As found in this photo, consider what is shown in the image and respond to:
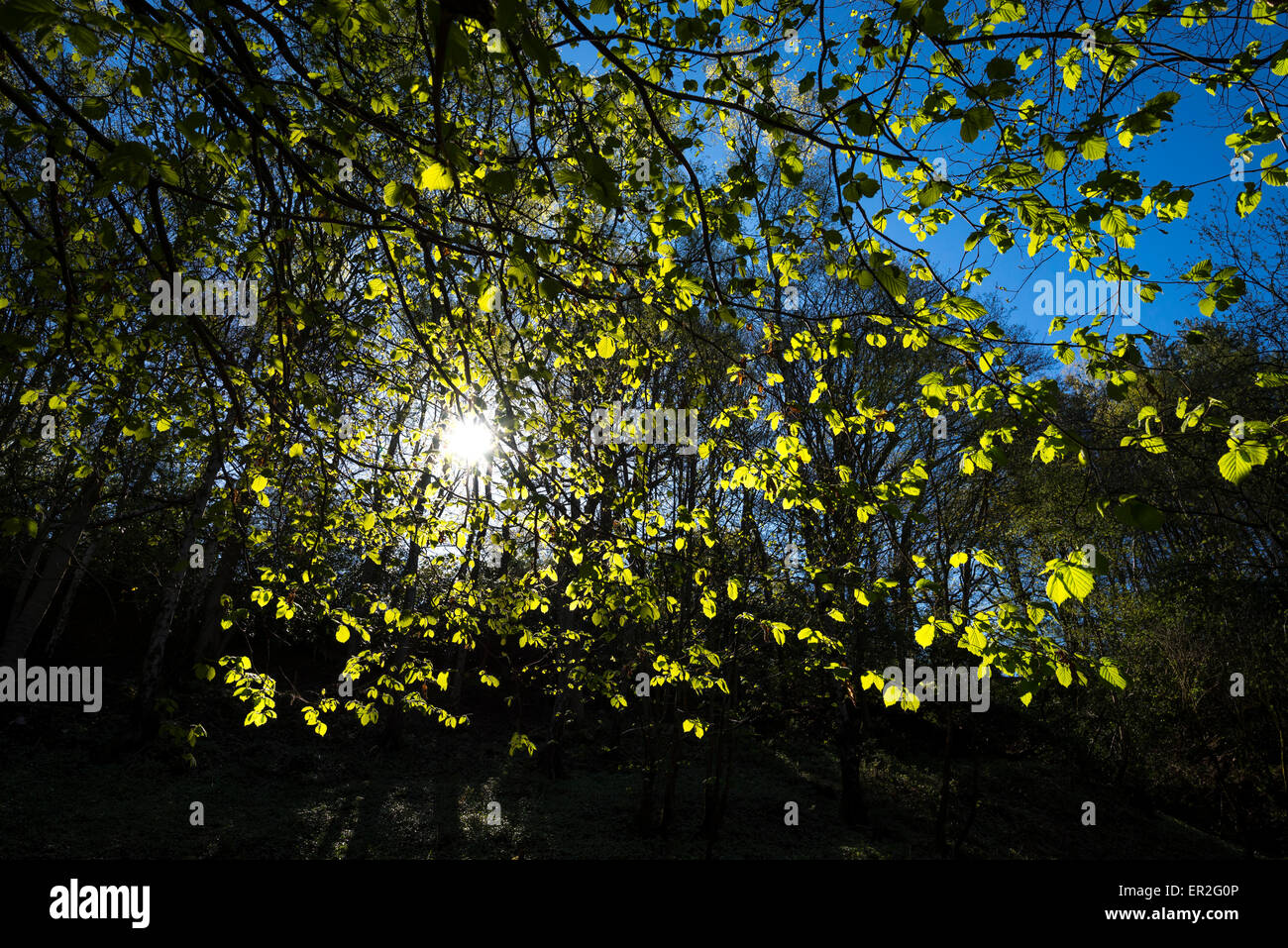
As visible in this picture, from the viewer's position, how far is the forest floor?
7.93 metres

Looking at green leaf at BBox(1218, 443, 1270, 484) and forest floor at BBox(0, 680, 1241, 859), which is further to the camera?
forest floor at BBox(0, 680, 1241, 859)

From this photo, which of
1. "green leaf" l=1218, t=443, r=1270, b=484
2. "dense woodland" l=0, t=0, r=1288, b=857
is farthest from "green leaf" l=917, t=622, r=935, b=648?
"green leaf" l=1218, t=443, r=1270, b=484

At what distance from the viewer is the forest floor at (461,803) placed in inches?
312

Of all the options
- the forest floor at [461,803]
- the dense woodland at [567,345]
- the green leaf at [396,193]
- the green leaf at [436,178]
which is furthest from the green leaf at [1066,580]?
the forest floor at [461,803]

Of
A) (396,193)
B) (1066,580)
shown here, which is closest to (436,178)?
(396,193)

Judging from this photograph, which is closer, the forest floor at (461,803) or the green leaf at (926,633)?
the green leaf at (926,633)

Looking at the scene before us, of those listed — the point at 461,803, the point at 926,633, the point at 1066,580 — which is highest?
the point at 1066,580

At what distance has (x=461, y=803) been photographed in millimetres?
10266

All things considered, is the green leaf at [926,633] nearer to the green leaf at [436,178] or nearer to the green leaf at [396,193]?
the green leaf at [436,178]

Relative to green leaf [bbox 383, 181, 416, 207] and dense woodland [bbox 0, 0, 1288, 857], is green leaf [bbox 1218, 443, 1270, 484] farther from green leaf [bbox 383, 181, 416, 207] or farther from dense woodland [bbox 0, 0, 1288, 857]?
green leaf [bbox 383, 181, 416, 207]

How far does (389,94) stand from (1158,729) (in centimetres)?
1453

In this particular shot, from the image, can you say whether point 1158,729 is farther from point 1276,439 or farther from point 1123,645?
point 1276,439

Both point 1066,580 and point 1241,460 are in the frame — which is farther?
point 1066,580

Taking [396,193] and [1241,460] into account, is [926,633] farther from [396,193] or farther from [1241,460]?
[396,193]
